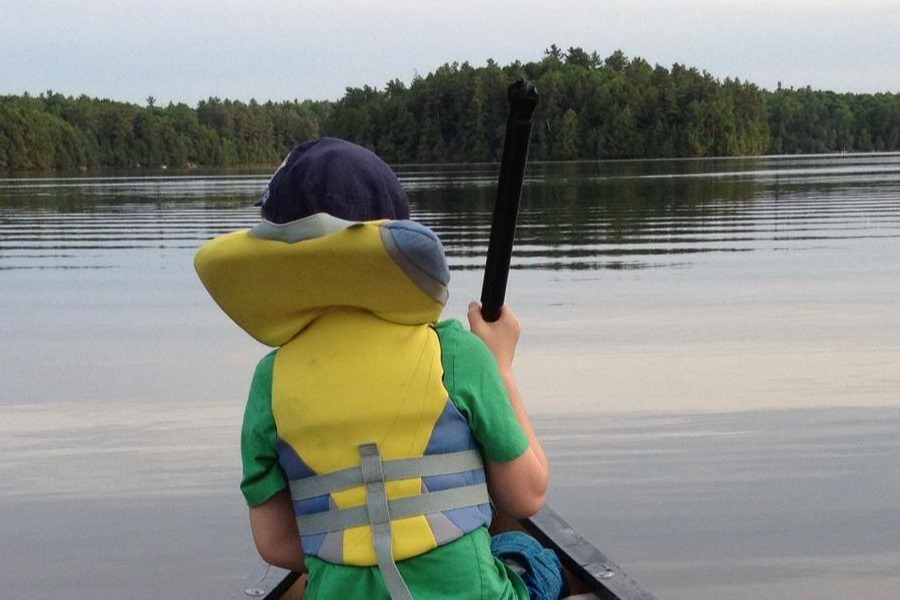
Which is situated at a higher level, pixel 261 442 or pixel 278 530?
pixel 261 442

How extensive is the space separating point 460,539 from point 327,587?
277mm

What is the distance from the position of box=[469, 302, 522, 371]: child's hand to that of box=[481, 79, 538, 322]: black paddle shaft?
0.08 ft

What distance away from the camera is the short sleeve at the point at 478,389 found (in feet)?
8.04

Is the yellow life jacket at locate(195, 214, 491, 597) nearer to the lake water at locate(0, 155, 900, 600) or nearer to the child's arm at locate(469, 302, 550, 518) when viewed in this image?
the child's arm at locate(469, 302, 550, 518)

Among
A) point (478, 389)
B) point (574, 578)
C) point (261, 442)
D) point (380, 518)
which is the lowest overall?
point (574, 578)

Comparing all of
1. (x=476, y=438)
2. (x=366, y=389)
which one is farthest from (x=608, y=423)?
(x=366, y=389)

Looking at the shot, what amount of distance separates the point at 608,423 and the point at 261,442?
18.6 feet

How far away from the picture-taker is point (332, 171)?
2.43 metres

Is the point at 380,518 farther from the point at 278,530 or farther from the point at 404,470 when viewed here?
the point at 278,530

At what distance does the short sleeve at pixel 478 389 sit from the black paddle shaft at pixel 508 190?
0.34 metres

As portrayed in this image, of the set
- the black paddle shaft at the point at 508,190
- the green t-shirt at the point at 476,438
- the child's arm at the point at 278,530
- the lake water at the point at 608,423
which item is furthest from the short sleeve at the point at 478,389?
the lake water at the point at 608,423

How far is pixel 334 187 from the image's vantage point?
2.42 m

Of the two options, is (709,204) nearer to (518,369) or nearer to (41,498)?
(518,369)

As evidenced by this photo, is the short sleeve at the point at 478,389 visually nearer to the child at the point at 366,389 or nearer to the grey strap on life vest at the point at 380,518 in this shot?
the child at the point at 366,389
